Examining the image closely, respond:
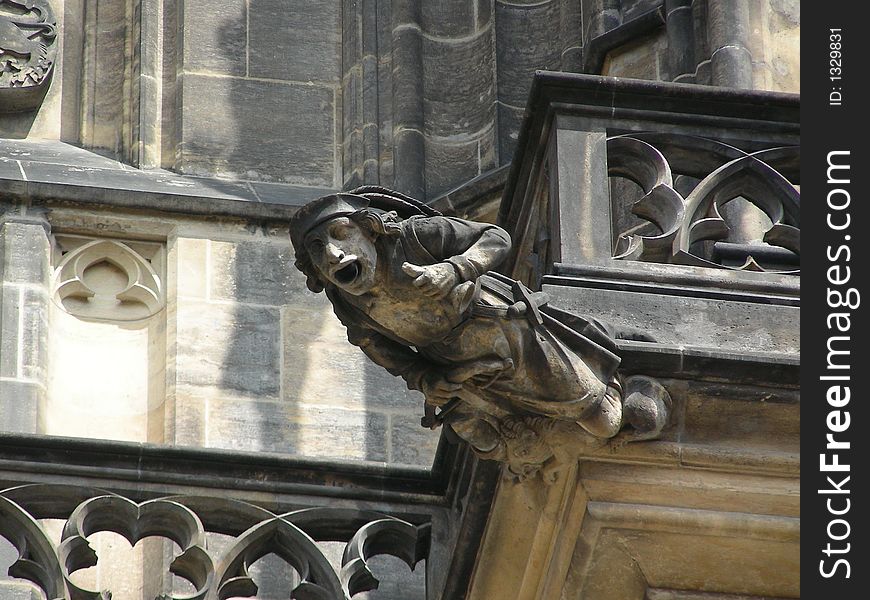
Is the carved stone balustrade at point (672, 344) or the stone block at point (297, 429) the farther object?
the stone block at point (297, 429)

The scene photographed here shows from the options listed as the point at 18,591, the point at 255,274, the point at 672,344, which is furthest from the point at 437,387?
the point at 255,274

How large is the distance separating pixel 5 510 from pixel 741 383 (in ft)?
6.32

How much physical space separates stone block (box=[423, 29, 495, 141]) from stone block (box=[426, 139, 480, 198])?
5 centimetres

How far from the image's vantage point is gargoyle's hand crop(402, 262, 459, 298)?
7020 millimetres

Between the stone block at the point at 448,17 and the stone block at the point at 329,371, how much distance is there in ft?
4.40

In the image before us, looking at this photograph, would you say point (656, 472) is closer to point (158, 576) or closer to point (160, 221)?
point (158, 576)

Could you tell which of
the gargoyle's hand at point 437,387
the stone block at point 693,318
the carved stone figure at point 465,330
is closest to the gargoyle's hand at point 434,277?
the carved stone figure at point 465,330

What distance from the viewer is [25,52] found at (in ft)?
34.6

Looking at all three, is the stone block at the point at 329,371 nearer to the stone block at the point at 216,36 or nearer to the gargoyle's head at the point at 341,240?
the stone block at the point at 216,36

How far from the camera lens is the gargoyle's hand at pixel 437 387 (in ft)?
23.5

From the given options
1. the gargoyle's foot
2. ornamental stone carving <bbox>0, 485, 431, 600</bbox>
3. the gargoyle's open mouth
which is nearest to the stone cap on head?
the gargoyle's open mouth

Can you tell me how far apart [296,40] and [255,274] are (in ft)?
3.74

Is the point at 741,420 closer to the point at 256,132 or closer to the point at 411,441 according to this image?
the point at 411,441

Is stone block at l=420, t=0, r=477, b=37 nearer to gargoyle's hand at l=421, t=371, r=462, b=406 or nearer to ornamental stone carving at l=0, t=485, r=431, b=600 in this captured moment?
ornamental stone carving at l=0, t=485, r=431, b=600
